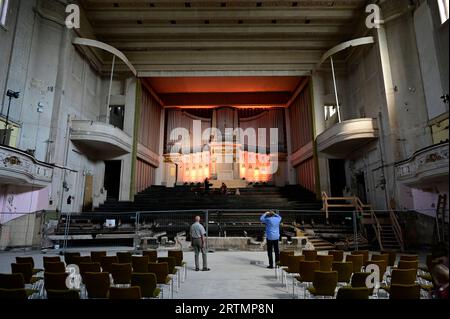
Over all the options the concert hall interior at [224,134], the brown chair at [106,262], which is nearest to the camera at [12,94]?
the concert hall interior at [224,134]

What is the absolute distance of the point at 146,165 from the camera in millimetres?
20688

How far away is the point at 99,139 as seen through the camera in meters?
15.1

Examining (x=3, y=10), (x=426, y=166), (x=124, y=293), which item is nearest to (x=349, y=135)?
(x=426, y=166)

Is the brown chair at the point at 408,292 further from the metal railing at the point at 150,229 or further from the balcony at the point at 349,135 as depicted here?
the balcony at the point at 349,135

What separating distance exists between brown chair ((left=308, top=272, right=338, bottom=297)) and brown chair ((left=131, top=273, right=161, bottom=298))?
229cm

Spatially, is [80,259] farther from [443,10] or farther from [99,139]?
[443,10]

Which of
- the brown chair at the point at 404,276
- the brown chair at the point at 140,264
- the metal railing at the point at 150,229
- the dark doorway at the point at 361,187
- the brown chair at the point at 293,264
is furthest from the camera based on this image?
the dark doorway at the point at 361,187

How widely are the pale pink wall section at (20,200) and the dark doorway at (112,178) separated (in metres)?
5.80

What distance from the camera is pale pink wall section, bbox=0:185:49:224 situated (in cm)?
1183

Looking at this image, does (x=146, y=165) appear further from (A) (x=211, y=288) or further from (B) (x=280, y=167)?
(A) (x=211, y=288)

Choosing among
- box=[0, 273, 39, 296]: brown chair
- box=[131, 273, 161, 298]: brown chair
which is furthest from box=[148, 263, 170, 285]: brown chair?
box=[0, 273, 39, 296]: brown chair

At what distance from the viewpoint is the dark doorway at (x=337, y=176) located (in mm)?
18016
